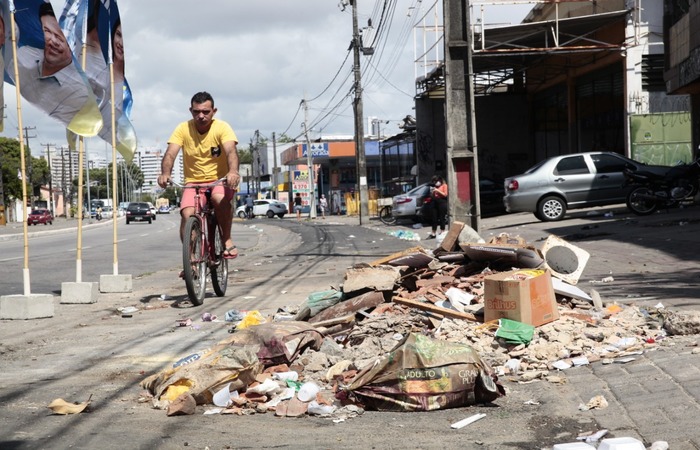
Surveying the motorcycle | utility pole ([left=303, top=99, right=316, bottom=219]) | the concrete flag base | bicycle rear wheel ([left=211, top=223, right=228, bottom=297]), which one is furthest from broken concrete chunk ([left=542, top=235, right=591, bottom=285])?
utility pole ([left=303, top=99, right=316, bottom=219])

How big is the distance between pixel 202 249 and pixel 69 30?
12.2 ft

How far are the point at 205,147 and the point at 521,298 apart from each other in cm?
444

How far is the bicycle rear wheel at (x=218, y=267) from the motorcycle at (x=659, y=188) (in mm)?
13149

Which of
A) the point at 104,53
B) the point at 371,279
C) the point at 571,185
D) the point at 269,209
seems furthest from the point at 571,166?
the point at 269,209

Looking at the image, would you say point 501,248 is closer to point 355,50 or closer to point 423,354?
point 423,354

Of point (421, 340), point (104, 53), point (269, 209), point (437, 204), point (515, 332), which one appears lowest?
point (269, 209)

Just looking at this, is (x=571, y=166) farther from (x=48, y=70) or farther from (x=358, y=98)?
(x=358, y=98)

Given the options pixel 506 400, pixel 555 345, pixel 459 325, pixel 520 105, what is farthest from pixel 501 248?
pixel 520 105

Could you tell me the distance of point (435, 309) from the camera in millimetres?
6770

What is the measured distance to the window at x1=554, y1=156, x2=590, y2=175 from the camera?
22.7 metres

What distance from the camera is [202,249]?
A: 30.3 feet

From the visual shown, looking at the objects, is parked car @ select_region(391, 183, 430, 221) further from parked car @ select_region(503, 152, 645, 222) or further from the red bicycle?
the red bicycle

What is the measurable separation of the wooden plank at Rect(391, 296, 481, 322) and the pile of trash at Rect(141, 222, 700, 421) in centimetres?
1

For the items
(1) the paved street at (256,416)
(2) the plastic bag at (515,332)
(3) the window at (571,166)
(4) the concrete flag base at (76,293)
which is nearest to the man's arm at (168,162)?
(1) the paved street at (256,416)
